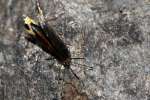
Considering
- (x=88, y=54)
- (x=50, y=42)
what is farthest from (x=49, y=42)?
(x=88, y=54)

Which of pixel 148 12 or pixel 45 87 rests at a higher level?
pixel 148 12

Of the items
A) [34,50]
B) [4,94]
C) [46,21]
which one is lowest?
[4,94]

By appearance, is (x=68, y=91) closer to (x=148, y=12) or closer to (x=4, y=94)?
(x=4, y=94)

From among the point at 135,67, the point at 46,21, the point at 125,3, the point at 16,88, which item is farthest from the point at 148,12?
the point at 16,88
